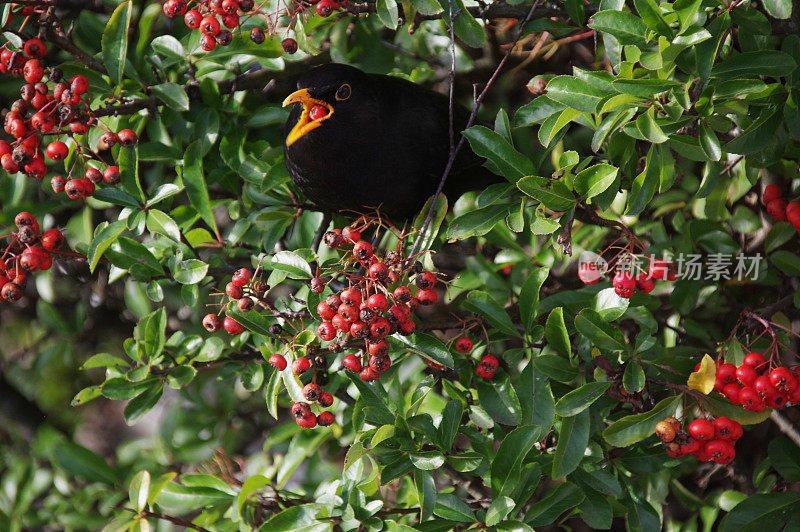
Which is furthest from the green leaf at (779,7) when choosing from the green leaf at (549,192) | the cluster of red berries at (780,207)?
the cluster of red berries at (780,207)

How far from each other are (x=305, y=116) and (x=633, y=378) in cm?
83

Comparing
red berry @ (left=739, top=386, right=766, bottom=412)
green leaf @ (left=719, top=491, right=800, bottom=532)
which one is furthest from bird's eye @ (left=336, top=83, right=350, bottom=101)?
green leaf @ (left=719, top=491, right=800, bottom=532)

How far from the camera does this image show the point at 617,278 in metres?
1.31

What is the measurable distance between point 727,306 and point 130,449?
5.64 ft

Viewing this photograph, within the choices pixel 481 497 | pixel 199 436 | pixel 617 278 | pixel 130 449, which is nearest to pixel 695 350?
pixel 617 278

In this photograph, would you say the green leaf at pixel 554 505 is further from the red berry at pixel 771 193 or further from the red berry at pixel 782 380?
the red berry at pixel 771 193

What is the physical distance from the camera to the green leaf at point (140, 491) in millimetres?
1563

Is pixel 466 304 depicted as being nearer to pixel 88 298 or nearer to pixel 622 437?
pixel 622 437

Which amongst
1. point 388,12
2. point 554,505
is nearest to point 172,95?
point 388,12

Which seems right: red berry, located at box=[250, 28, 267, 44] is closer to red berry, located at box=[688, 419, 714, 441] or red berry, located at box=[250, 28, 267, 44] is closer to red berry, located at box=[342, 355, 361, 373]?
red berry, located at box=[342, 355, 361, 373]

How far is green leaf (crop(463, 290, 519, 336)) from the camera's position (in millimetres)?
1371

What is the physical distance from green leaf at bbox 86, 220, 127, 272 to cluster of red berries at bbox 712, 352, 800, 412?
1172 mm

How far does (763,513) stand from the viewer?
1503mm

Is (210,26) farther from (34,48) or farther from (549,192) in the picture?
(549,192)
